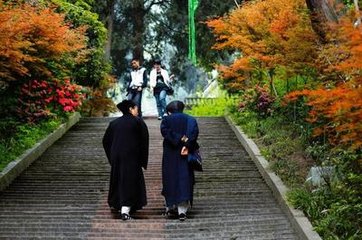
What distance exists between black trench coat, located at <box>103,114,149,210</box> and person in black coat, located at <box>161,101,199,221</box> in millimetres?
349

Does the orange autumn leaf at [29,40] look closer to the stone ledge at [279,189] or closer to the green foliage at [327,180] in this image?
the stone ledge at [279,189]

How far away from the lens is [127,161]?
9312 mm

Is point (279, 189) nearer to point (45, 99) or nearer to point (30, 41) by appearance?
point (30, 41)

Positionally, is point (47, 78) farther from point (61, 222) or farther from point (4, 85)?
point (61, 222)

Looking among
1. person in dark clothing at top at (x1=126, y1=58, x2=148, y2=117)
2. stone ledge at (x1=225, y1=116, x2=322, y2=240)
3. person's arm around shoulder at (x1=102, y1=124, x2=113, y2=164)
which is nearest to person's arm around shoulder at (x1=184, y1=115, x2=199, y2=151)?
person's arm around shoulder at (x1=102, y1=124, x2=113, y2=164)

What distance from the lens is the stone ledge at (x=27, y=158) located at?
10914 millimetres

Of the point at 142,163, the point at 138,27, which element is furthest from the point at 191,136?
the point at 138,27

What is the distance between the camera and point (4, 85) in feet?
45.7

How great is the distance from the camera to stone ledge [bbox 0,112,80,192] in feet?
35.8

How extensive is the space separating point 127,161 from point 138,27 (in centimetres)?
2000

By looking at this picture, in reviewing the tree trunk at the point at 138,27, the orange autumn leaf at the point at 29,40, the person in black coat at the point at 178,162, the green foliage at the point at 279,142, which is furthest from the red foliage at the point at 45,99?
the tree trunk at the point at 138,27

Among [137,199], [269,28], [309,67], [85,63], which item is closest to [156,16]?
[85,63]

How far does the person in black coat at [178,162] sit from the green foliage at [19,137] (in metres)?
3.46

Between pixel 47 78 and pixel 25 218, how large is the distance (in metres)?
6.89
